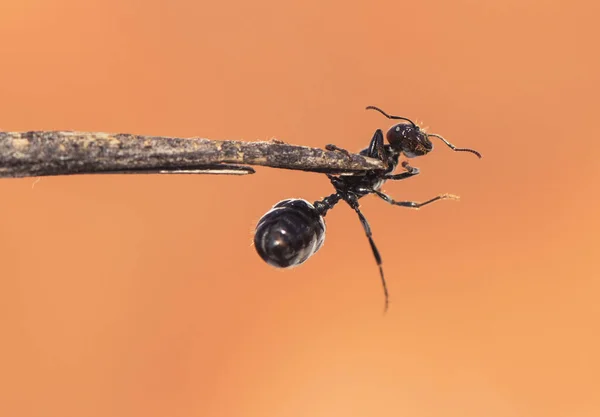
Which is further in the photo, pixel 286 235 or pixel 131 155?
pixel 286 235

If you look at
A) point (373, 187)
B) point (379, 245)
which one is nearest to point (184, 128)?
point (379, 245)

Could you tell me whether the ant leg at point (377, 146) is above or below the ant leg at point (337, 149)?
above

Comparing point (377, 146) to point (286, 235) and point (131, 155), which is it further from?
point (131, 155)

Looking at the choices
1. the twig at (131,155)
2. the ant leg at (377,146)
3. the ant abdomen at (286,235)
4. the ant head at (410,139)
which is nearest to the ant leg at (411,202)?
the ant leg at (377,146)

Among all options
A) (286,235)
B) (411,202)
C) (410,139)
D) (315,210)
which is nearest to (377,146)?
(410,139)

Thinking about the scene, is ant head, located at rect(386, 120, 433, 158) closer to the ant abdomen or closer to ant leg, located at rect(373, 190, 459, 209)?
ant leg, located at rect(373, 190, 459, 209)

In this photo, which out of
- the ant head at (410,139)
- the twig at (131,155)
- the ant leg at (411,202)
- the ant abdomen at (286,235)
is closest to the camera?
the twig at (131,155)

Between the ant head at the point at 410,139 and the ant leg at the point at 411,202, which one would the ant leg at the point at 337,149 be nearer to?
the ant leg at the point at 411,202
